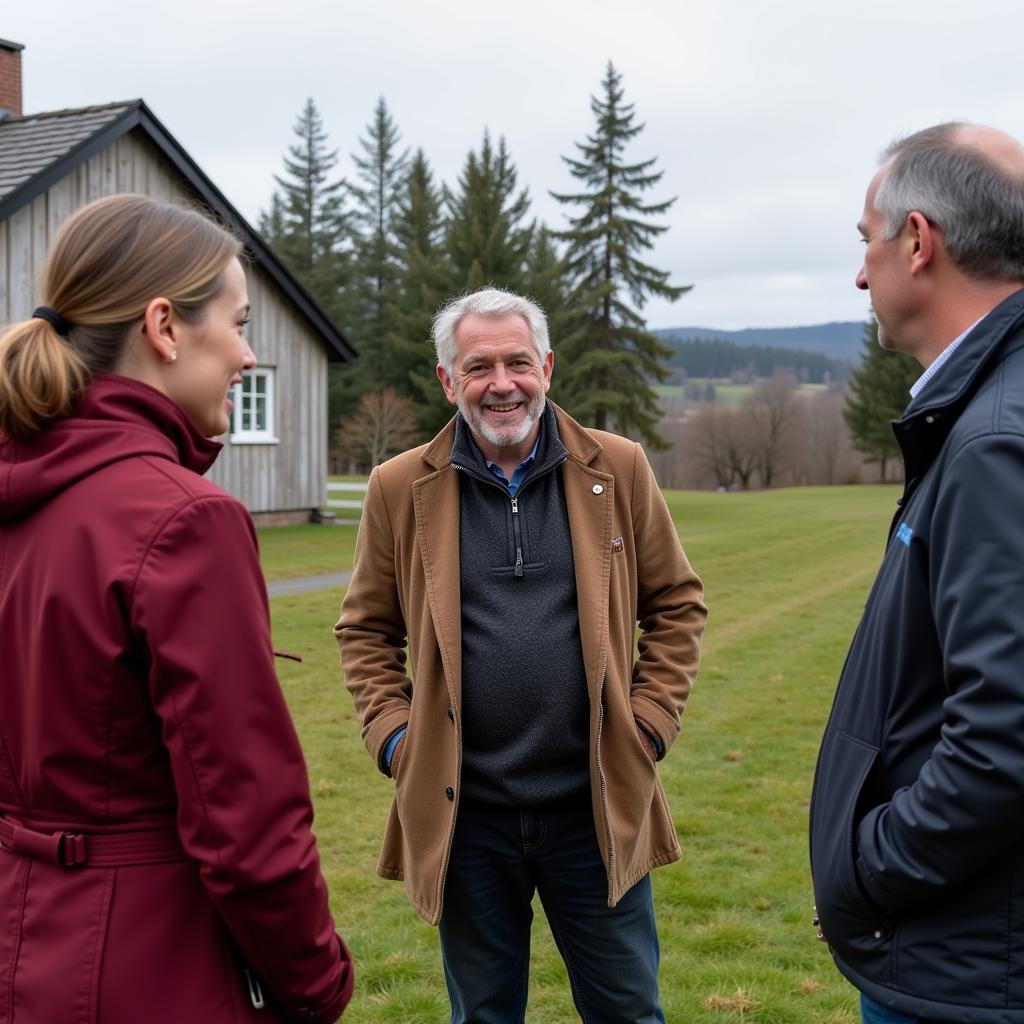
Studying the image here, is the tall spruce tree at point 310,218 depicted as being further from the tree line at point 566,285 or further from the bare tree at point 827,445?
the bare tree at point 827,445

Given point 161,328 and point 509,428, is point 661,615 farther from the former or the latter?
point 161,328

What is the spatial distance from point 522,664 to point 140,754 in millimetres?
1386

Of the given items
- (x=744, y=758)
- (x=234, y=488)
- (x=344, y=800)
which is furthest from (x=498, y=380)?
(x=234, y=488)

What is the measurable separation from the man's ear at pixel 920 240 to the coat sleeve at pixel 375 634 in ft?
5.69

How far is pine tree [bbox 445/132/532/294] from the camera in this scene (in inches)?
1475

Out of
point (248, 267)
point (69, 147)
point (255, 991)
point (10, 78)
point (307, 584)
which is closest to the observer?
point (255, 991)

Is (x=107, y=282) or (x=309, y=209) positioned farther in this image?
(x=309, y=209)

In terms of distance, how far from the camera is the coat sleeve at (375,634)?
11.0ft

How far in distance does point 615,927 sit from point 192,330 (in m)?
2.06

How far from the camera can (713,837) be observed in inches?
233

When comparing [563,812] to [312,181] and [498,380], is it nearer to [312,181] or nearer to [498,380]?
[498,380]

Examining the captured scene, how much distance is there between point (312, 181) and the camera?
61688 millimetres

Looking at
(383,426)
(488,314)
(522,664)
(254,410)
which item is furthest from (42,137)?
(383,426)

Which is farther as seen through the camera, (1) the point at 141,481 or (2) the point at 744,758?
(2) the point at 744,758
